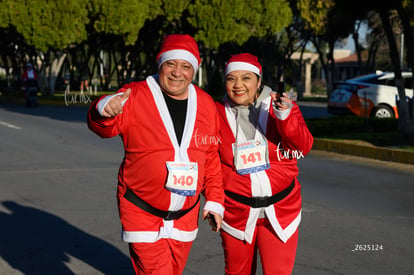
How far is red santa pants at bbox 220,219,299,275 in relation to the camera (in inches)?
158

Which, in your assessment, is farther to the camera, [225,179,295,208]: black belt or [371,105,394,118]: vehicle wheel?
[371,105,394,118]: vehicle wheel

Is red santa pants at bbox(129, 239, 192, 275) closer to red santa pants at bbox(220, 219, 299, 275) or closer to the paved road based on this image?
red santa pants at bbox(220, 219, 299, 275)

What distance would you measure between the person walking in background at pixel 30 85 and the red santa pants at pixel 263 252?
23.6 m

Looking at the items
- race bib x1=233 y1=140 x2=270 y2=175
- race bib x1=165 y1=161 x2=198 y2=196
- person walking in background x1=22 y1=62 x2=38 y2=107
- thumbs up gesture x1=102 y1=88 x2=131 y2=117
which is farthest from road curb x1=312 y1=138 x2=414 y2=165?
person walking in background x1=22 y1=62 x2=38 y2=107

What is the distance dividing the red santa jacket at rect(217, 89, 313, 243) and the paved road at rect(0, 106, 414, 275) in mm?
1633

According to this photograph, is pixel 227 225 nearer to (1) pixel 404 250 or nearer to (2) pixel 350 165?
(1) pixel 404 250

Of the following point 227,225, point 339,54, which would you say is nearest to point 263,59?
point 227,225

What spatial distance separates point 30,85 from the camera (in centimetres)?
2697

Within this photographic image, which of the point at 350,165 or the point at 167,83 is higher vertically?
the point at 167,83

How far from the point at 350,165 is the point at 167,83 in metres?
9.05

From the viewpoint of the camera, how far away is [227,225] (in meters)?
4.11

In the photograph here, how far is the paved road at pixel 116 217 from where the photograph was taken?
19.3 feet

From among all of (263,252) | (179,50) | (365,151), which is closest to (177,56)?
(179,50)

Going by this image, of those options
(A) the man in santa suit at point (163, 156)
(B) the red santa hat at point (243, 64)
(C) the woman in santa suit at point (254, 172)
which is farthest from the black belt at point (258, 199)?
(B) the red santa hat at point (243, 64)
